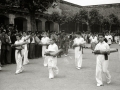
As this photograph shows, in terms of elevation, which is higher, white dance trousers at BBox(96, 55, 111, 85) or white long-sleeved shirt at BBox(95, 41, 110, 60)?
white long-sleeved shirt at BBox(95, 41, 110, 60)

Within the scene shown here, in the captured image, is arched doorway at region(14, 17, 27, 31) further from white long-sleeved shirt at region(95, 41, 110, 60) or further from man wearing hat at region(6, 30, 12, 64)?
white long-sleeved shirt at region(95, 41, 110, 60)

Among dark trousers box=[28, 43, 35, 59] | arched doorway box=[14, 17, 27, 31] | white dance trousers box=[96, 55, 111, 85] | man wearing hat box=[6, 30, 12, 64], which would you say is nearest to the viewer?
white dance trousers box=[96, 55, 111, 85]

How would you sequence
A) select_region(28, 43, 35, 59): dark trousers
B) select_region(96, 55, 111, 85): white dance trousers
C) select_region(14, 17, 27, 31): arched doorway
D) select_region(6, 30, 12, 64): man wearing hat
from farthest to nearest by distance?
select_region(14, 17, 27, 31): arched doorway < select_region(28, 43, 35, 59): dark trousers < select_region(6, 30, 12, 64): man wearing hat < select_region(96, 55, 111, 85): white dance trousers

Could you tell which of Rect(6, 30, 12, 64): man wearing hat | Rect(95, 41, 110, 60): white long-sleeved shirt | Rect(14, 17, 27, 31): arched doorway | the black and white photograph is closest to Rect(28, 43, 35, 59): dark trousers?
the black and white photograph

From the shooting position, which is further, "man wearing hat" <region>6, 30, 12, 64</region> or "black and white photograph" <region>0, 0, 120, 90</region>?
"man wearing hat" <region>6, 30, 12, 64</region>

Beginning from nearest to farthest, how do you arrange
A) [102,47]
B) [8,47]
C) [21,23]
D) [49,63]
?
1. [102,47]
2. [49,63]
3. [8,47]
4. [21,23]

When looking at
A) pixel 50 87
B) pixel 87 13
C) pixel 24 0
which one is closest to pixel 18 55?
pixel 50 87

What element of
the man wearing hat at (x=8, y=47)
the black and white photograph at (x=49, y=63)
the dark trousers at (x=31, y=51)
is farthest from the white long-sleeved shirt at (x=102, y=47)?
the dark trousers at (x=31, y=51)

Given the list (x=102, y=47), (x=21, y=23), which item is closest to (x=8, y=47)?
(x=102, y=47)

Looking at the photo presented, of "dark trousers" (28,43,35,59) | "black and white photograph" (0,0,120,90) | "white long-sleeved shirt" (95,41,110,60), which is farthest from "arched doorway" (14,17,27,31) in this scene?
"white long-sleeved shirt" (95,41,110,60)

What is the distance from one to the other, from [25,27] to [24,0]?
35.2 ft

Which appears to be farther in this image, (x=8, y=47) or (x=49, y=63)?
(x=8, y=47)

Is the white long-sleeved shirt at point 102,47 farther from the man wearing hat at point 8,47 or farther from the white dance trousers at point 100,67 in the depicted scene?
the man wearing hat at point 8,47

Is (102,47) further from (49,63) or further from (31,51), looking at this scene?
(31,51)
